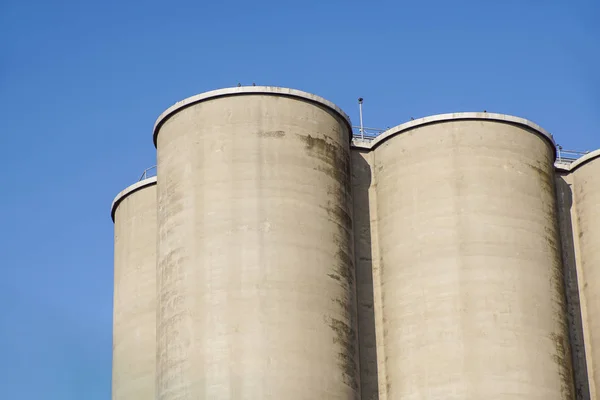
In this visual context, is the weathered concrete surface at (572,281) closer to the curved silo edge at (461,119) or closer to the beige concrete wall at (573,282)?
the beige concrete wall at (573,282)

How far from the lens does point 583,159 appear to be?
49.3 m

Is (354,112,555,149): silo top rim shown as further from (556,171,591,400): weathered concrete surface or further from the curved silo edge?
(556,171,591,400): weathered concrete surface

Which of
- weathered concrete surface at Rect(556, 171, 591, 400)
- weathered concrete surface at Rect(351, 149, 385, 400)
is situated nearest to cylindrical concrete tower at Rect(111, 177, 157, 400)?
weathered concrete surface at Rect(351, 149, 385, 400)

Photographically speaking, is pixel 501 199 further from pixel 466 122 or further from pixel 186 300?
pixel 186 300

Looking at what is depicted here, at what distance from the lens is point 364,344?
45.2m

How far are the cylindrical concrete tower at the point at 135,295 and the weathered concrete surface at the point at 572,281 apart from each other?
1446 centimetres

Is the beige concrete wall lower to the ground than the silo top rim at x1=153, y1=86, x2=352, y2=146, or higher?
lower

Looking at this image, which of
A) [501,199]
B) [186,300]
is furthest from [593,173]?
[186,300]

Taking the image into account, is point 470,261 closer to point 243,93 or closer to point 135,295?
point 243,93

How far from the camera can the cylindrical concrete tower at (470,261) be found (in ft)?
142

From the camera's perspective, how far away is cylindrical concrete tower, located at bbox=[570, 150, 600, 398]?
47.3m

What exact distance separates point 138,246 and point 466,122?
12774 millimetres

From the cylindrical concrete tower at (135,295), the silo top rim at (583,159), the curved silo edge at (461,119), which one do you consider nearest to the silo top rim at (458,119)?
the curved silo edge at (461,119)

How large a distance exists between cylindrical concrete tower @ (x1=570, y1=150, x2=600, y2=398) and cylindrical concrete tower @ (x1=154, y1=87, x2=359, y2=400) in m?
8.94
